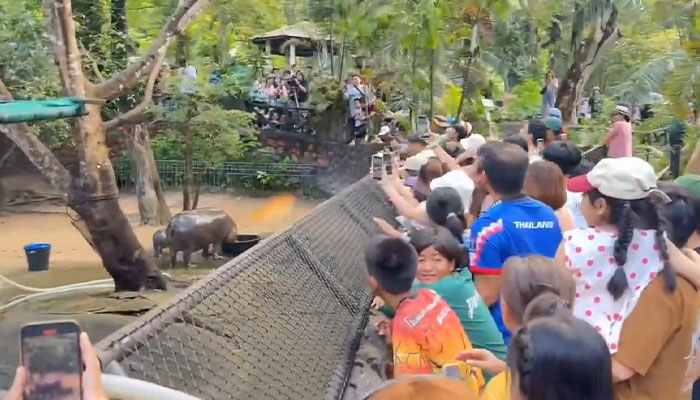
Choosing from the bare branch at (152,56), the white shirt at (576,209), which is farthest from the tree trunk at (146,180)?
the white shirt at (576,209)

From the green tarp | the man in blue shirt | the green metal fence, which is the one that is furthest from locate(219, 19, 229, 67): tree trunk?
the man in blue shirt

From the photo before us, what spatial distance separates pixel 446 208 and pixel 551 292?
5.40 feet

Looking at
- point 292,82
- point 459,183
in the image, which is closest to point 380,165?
point 459,183

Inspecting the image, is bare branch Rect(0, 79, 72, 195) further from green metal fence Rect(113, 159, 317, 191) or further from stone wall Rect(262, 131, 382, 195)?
green metal fence Rect(113, 159, 317, 191)

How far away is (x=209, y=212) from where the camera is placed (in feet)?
36.1

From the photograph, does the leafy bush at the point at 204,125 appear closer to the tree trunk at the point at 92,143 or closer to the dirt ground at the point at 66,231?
the dirt ground at the point at 66,231

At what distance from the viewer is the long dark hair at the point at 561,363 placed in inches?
64.6

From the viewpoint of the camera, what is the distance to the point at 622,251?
2.61 m

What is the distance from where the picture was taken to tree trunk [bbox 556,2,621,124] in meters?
17.6

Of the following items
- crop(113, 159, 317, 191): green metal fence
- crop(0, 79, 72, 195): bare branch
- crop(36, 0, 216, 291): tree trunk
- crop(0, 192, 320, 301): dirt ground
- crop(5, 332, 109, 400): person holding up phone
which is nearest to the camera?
crop(5, 332, 109, 400): person holding up phone

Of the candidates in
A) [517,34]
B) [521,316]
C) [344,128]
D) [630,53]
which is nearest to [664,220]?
[521,316]

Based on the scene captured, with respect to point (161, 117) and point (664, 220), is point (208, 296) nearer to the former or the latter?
point (664, 220)

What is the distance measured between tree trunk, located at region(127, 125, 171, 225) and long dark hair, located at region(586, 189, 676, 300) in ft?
36.6

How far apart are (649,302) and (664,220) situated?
0.34 m
